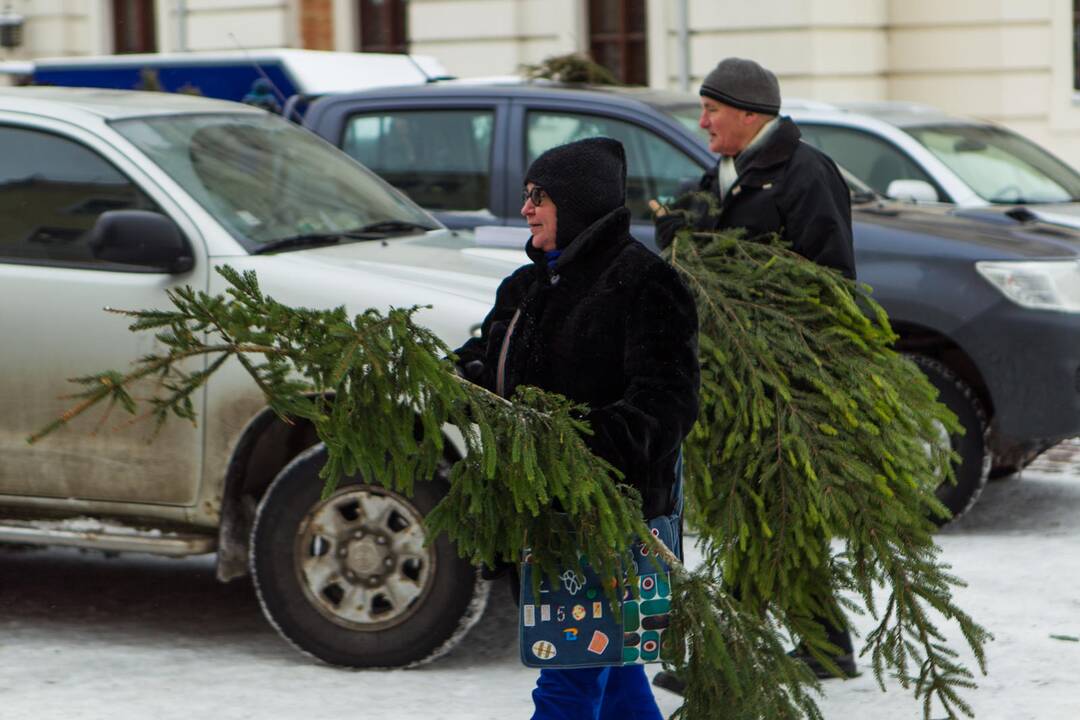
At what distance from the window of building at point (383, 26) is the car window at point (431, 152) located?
34.8 ft

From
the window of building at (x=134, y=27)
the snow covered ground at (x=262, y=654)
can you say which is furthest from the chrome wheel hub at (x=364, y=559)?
the window of building at (x=134, y=27)

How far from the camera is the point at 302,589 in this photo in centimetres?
529

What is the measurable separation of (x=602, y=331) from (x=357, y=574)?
1916mm

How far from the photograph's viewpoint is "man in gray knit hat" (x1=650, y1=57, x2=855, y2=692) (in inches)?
196

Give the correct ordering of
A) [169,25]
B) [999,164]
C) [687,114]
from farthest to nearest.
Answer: [169,25]
[999,164]
[687,114]

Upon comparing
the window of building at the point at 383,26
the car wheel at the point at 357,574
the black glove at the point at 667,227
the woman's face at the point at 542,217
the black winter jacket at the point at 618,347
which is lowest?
the car wheel at the point at 357,574

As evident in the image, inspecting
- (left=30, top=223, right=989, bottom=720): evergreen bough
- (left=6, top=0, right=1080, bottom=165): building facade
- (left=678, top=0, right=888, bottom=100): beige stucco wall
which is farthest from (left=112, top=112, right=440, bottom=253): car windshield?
(left=678, top=0, right=888, bottom=100): beige stucco wall

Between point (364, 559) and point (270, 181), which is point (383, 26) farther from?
point (364, 559)

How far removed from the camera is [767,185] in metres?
5.08

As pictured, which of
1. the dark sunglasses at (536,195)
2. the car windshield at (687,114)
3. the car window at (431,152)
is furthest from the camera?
the car window at (431,152)

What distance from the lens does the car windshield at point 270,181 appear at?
18.6ft

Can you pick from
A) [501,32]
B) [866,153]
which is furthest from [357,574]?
[501,32]

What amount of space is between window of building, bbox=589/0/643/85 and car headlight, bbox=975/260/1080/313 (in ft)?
36.2

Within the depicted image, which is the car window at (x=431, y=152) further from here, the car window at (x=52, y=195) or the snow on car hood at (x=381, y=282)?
the car window at (x=52, y=195)
